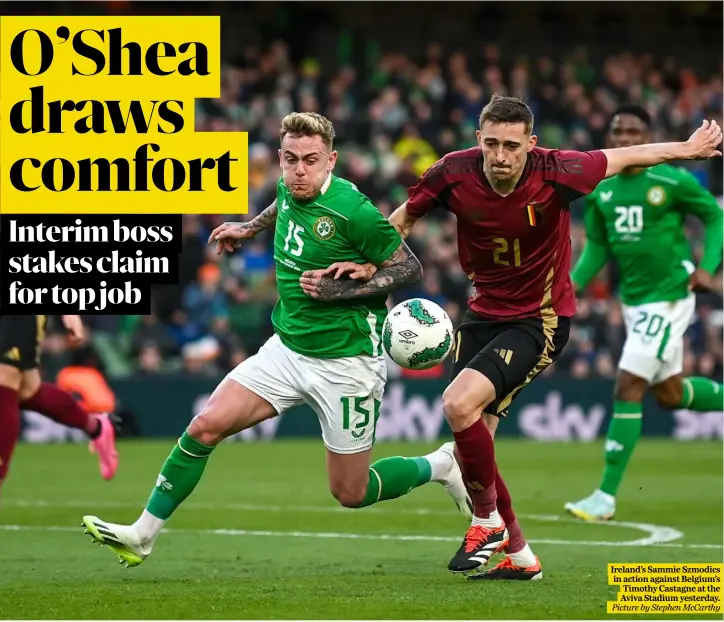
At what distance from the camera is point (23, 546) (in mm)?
9359

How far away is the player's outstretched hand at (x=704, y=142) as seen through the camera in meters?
7.68

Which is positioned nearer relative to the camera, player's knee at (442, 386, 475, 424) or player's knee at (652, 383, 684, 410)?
player's knee at (442, 386, 475, 424)

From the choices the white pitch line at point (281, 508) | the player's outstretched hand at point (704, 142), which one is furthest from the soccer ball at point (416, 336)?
the white pitch line at point (281, 508)

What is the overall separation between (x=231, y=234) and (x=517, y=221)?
1596 mm

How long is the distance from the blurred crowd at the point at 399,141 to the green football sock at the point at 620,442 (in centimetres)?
843

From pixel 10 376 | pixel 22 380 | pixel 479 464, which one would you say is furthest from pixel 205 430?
pixel 22 380

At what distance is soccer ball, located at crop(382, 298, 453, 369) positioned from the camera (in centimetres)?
784

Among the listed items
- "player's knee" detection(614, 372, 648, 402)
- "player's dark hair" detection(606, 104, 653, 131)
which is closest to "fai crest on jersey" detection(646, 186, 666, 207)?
"player's dark hair" detection(606, 104, 653, 131)

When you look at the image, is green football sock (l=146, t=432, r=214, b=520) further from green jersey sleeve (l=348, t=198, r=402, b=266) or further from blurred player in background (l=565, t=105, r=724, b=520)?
blurred player in background (l=565, t=105, r=724, b=520)

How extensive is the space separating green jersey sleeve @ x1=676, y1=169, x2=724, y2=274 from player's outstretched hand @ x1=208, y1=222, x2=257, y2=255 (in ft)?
13.7

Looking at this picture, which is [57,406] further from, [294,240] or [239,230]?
[294,240]

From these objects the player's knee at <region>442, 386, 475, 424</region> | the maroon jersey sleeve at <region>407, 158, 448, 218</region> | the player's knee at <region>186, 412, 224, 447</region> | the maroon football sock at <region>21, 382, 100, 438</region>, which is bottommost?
the maroon football sock at <region>21, 382, 100, 438</region>

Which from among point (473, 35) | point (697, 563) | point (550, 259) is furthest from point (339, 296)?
point (473, 35)

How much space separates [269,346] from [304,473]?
6746 millimetres
